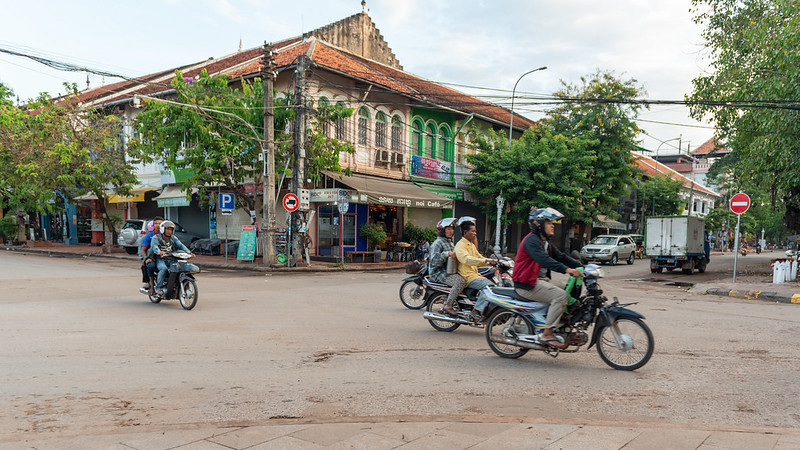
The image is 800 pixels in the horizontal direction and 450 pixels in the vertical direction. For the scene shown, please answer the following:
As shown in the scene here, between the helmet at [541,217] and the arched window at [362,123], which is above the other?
the arched window at [362,123]

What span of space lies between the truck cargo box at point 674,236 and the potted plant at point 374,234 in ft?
37.2

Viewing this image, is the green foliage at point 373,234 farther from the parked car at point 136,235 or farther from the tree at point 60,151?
the tree at point 60,151

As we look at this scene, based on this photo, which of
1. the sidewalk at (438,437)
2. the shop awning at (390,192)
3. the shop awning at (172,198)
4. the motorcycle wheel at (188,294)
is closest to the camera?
the sidewalk at (438,437)

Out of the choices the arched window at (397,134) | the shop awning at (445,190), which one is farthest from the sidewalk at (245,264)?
the arched window at (397,134)

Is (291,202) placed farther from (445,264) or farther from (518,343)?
(518,343)

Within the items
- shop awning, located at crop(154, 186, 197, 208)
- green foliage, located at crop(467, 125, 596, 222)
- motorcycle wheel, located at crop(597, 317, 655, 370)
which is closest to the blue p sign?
shop awning, located at crop(154, 186, 197, 208)

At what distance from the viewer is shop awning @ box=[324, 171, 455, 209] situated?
2125 cm

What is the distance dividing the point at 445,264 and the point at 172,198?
20932 mm

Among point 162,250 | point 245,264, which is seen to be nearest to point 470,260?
point 162,250

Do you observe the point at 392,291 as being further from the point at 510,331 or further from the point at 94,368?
the point at 94,368

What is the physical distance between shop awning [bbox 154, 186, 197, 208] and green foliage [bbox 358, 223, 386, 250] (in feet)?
27.8

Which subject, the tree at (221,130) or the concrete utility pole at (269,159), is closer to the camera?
the concrete utility pole at (269,159)

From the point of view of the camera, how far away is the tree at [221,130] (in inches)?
→ 766

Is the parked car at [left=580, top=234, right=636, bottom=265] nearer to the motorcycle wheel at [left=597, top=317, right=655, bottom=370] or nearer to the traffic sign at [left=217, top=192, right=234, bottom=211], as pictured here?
the traffic sign at [left=217, top=192, right=234, bottom=211]
